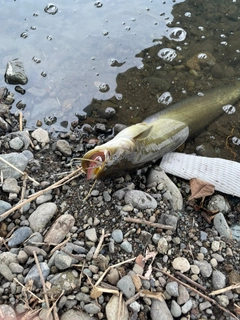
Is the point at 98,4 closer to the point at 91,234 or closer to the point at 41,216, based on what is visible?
the point at 41,216

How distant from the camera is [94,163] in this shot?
2.84 meters

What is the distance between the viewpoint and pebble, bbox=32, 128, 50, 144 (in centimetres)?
351

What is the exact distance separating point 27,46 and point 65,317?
3.55 meters

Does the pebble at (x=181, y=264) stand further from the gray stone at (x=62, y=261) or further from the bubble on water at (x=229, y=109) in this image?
the bubble on water at (x=229, y=109)

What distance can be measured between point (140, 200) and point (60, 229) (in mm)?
720

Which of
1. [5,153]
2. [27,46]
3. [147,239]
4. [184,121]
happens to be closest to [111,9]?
[27,46]

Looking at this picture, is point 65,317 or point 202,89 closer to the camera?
point 65,317

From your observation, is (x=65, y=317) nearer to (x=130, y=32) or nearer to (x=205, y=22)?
(x=130, y=32)

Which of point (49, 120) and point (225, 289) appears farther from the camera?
point (49, 120)

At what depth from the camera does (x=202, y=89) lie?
434 centimetres

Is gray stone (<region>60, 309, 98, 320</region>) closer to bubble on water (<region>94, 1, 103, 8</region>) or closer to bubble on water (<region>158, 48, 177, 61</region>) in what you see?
bubble on water (<region>158, 48, 177, 61</region>)

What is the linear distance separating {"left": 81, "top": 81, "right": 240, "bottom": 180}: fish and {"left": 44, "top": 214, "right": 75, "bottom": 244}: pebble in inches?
16.5

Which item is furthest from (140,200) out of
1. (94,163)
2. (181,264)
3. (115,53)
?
(115,53)

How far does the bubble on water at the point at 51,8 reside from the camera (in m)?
4.78
